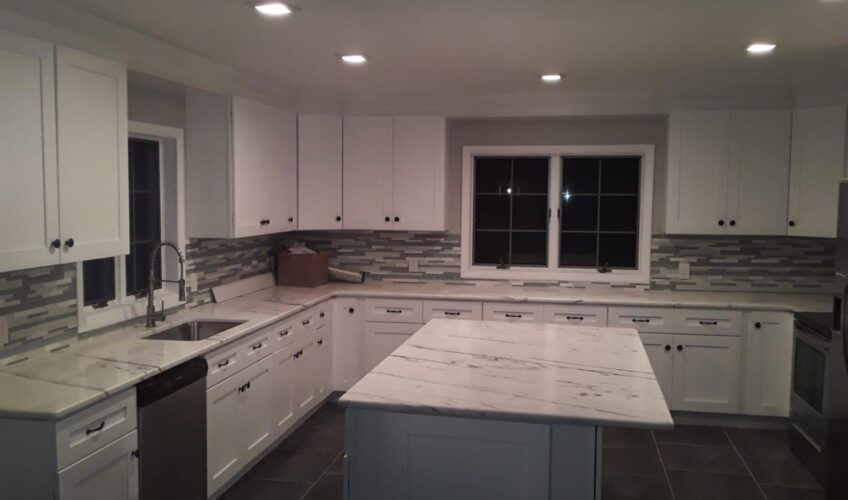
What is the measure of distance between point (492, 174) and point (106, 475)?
3597mm

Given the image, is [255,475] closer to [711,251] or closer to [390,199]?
[390,199]

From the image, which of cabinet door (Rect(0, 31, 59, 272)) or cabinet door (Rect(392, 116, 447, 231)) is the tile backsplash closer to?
cabinet door (Rect(392, 116, 447, 231))

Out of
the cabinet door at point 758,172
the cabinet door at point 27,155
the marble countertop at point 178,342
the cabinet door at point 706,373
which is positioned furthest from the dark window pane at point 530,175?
the cabinet door at point 27,155

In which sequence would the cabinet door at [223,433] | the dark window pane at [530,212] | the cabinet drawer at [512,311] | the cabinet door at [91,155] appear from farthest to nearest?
the dark window pane at [530,212], the cabinet drawer at [512,311], the cabinet door at [223,433], the cabinet door at [91,155]

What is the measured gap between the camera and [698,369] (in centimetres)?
438

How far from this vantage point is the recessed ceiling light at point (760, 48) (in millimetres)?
3154

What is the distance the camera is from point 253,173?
412 cm

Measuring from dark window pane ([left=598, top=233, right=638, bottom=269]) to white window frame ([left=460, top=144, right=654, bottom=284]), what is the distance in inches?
3.1

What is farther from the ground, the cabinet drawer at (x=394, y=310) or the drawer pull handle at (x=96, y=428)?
the cabinet drawer at (x=394, y=310)

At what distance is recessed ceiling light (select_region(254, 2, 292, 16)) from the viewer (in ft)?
8.40

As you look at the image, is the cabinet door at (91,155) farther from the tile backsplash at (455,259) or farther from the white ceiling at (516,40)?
the tile backsplash at (455,259)

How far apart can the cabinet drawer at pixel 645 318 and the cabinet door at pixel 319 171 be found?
2103 mm

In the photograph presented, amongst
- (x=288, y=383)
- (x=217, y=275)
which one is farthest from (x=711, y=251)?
(x=217, y=275)

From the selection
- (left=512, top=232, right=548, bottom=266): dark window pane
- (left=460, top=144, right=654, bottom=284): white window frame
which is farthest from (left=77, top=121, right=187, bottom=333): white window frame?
(left=512, top=232, right=548, bottom=266): dark window pane
